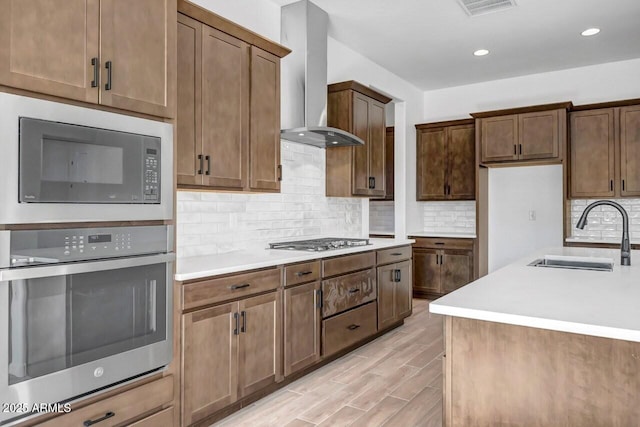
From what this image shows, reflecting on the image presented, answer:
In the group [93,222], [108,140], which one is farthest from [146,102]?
[93,222]

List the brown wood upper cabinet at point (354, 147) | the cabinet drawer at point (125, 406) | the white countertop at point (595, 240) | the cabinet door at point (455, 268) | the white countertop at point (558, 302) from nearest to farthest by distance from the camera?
the white countertop at point (558, 302)
the cabinet drawer at point (125, 406)
the brown wood upper cabinet at point (354, 147)
the white countertop at point (595, 240)
the cabinet door at point (455, 268)

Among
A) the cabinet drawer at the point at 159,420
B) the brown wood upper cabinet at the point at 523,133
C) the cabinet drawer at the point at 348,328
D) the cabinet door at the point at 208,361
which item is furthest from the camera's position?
the brown wood upper cabinet at the point at 523,133

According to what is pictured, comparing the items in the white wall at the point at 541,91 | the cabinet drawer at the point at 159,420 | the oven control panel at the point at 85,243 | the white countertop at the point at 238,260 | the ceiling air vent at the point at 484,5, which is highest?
the ceiling air vent at the point at 484,5

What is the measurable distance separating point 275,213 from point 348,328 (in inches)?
44.8

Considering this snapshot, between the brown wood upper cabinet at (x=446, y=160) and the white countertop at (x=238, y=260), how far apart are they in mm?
2721

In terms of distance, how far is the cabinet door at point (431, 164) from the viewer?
6023 millimetres

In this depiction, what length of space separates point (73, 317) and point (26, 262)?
28cm

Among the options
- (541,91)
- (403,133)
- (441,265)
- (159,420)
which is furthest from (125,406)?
(541,91)

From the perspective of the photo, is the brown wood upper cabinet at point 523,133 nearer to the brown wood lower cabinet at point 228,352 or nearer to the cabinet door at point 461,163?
the cabinet door at point 461,163

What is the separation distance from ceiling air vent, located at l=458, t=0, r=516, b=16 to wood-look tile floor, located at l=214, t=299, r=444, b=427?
300 centimetres

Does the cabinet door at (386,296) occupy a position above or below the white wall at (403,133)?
below

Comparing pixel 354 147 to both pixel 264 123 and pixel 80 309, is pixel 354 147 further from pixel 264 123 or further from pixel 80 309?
pixel 80 309

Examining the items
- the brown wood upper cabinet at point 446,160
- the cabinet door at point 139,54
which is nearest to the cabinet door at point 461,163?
the brown wood upper cabinet at point 446,160

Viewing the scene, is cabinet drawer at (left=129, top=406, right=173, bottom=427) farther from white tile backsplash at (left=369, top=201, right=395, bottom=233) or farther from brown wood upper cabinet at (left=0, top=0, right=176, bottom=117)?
white tile backsplash at (left=369, top=201, right=395, bottom=233)
